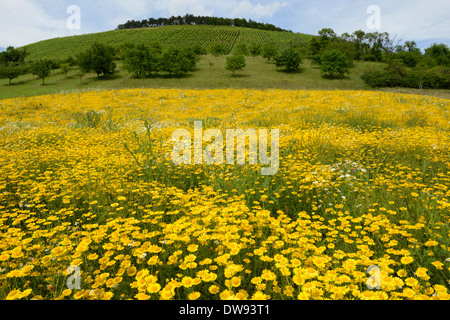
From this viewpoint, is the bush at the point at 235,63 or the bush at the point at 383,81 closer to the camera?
the bush at the point at 383,81

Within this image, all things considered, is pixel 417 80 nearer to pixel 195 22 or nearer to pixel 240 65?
pixel 240 65

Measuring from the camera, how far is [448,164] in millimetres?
5426

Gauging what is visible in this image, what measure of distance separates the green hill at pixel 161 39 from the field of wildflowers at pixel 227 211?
271 feet

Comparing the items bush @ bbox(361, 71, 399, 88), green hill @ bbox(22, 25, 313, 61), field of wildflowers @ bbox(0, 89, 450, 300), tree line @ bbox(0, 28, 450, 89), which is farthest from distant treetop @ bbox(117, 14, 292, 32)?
field of wildflowers @ bbox(0, 89, 450, 300)

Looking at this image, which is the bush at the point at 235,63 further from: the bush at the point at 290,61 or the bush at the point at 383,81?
the bush at the point at 383,81

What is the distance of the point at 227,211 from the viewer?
10.3ft

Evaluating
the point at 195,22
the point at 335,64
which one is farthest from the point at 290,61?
the point at 195,22

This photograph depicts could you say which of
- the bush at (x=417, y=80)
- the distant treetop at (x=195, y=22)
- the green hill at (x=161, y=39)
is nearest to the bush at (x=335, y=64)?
the bush at (x=417, y=80)

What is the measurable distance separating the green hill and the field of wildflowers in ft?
271

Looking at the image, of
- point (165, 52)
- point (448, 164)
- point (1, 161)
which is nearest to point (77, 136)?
point (1, 161)

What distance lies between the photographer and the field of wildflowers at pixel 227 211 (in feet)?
7.12

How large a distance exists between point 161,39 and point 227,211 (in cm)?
10272

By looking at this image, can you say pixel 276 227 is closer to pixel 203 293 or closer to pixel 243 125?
pixel 203 293

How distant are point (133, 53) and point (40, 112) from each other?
116 feet
